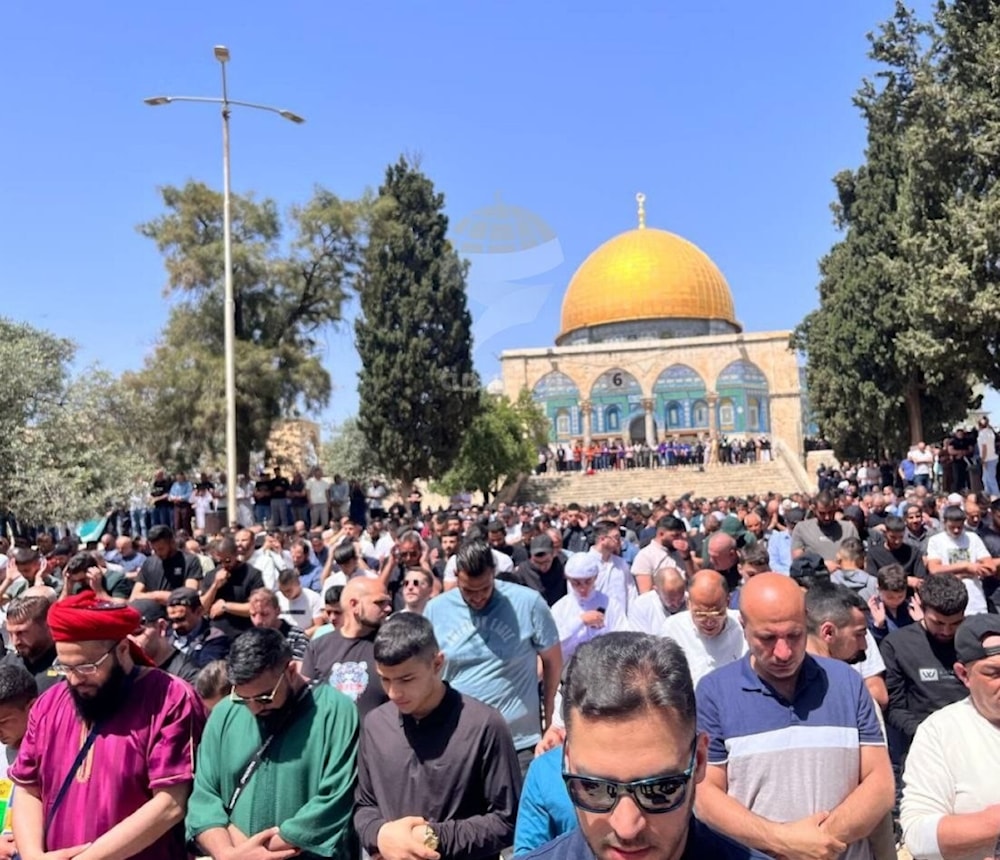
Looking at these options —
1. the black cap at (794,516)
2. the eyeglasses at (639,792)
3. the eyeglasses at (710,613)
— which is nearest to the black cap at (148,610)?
the eyeglasses at (710,613)

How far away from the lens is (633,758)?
5.01 feet

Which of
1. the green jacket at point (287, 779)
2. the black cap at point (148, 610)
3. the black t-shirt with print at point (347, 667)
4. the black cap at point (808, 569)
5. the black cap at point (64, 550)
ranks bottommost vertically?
the green jacket at point (287, 779)

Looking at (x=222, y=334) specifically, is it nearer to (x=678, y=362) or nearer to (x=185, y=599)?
(x=185, y=599)

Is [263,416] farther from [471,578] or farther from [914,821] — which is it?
[914,821]

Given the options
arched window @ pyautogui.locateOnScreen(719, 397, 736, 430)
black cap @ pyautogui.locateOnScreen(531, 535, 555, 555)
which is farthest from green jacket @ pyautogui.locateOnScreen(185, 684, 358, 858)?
arched window @ pyautogui.locateOnScreen(719, 397, 736, 430)

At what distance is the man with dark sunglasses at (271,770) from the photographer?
3.09 metres

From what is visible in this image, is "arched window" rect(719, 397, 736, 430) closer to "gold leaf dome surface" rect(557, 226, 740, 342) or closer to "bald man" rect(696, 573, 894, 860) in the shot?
"gold leaf dome surface" rect(557, 226, 740, 342)

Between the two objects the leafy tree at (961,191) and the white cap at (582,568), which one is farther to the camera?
the leafy tree at (961,191)

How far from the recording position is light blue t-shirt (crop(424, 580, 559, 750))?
4.19m

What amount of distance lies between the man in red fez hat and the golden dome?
191 ft

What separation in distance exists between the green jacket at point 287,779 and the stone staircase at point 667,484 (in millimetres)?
32259

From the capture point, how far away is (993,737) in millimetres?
2811

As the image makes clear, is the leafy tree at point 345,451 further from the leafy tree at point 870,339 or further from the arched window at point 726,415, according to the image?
the leafy tree at point 870,339

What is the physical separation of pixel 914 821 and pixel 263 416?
2295 cm
